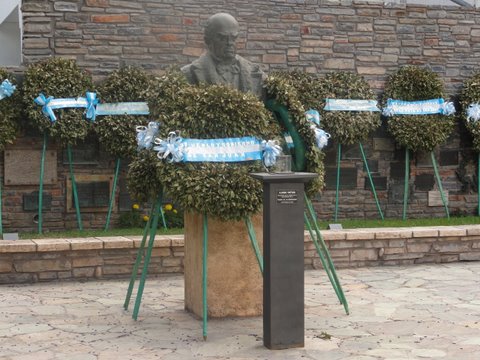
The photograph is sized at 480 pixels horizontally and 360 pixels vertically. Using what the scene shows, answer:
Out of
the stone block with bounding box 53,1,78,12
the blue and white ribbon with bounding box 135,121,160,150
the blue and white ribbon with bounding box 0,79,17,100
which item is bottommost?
the blue and white ribbon with bounding box 135,121,160,150

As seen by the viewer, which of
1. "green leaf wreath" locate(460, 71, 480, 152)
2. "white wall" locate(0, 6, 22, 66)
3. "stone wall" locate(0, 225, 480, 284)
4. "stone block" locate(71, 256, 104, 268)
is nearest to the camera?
"stone wall" locate(0, 225, 480, 284)

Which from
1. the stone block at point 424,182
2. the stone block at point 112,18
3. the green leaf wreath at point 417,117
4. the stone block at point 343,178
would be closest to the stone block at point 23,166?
the stone block at point 112,18

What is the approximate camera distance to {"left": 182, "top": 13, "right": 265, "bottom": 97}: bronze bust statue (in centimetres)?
624

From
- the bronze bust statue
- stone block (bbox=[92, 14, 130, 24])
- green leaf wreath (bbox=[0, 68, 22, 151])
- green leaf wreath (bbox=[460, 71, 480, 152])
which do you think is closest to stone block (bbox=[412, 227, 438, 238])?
green leaf wreath (bbox=[460, 71, 480, 152])

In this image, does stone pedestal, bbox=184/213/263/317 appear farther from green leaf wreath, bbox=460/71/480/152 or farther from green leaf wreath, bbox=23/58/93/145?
green leaf wreath, bbox=460/71/480/152

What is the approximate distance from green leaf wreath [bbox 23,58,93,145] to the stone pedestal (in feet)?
11.0

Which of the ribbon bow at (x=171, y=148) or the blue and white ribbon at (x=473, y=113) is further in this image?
the blue and white ribbon at (x=473, y=113)

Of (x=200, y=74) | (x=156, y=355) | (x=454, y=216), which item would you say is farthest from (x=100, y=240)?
(x=454, y=216)

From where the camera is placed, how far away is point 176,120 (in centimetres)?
598

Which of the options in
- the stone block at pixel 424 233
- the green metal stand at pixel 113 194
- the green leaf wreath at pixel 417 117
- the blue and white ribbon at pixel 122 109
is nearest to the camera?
the stone block at pixel 424 233

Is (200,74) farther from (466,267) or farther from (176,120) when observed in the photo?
(466,267)

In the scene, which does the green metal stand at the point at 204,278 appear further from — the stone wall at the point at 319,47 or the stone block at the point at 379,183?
the stone block at the point at 379,183

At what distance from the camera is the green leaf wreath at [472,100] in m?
11.2

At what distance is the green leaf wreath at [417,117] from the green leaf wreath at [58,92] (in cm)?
386
